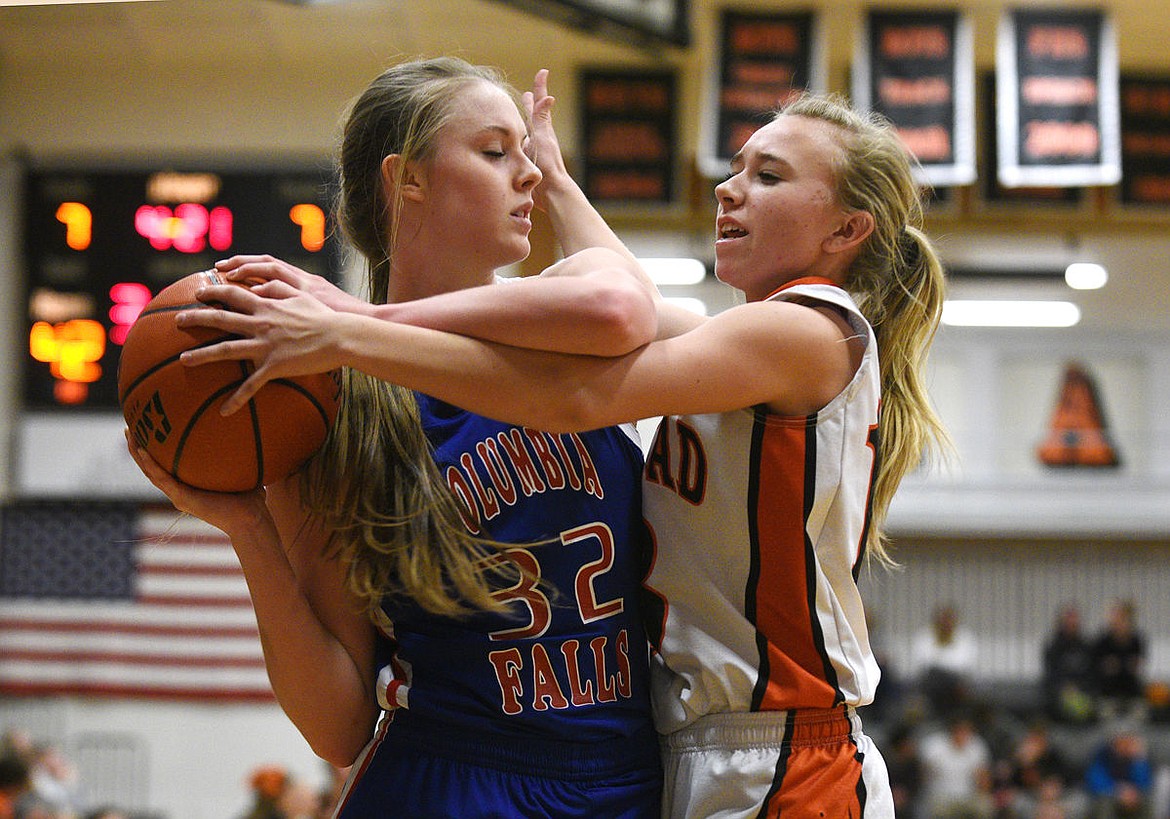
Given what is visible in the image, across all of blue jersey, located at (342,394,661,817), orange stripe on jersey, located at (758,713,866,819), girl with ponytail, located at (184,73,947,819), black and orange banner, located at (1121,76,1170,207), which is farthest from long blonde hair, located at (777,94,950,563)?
black and orange banner, located at (1121,76,1170,207)

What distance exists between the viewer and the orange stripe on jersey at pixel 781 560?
195cm

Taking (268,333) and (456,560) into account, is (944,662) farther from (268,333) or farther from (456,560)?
(268,333)

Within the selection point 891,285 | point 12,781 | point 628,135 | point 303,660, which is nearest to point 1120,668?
point 628,135

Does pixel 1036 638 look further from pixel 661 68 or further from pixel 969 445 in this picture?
pixel 661 68

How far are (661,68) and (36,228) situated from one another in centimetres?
427

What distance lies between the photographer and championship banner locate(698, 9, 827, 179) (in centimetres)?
817

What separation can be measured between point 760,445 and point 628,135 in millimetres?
7374

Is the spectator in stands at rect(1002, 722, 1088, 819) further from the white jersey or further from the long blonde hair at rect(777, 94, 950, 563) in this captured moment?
the white jersey

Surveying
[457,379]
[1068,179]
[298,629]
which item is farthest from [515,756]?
[1068,179]

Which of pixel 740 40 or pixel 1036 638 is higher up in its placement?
pixel 740 40

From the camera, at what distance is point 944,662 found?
12.3m

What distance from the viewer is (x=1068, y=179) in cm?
795

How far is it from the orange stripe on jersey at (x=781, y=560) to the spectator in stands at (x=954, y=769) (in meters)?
7.48

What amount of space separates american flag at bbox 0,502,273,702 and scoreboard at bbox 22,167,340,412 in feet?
3.12
